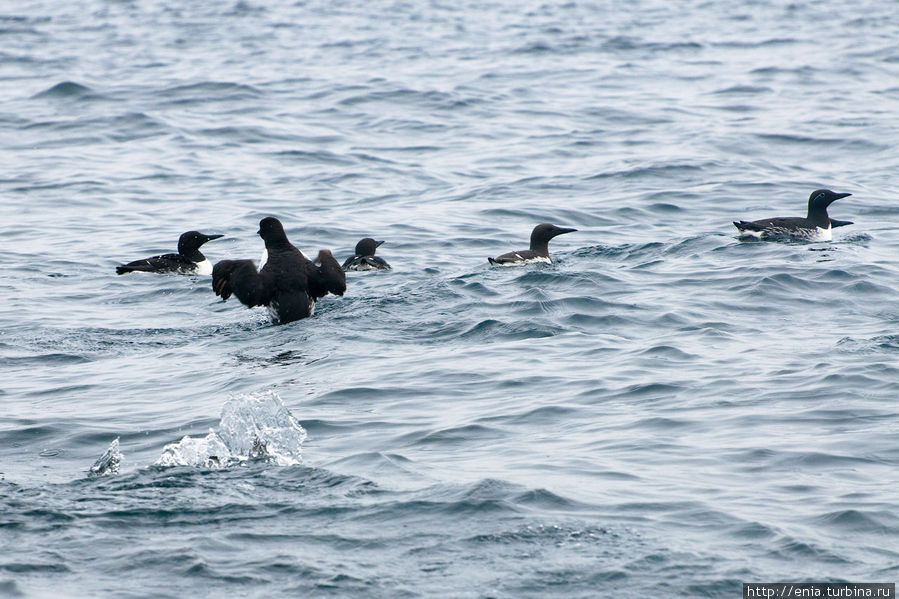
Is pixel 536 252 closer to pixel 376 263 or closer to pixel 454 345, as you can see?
pixel 376 263

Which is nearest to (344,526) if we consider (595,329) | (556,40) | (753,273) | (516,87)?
(595,329)

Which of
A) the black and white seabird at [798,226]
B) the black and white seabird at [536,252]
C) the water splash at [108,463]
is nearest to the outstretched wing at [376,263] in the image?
the black and white seabird at [536,252]

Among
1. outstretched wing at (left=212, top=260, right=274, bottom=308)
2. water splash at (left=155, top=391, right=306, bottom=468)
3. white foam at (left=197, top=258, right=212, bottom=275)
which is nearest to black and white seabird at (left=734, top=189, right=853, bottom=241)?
outstretched wing at (left=212, top=260, right=274, bottom=308)

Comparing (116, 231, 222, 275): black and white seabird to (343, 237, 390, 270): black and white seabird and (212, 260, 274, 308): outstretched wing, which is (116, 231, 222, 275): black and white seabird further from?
(212, 260, 274, 308): outstretched wing

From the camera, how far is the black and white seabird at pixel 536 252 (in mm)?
14906

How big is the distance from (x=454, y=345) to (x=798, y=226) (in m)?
6.43

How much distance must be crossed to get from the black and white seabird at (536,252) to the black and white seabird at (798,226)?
2.30 metres

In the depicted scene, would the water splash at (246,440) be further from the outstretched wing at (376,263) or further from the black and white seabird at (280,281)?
the outstretched wing at (376,263)

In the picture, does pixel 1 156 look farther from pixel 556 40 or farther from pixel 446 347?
pixel 556 40

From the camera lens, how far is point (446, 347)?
11.8 metres

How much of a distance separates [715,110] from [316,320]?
16.0m

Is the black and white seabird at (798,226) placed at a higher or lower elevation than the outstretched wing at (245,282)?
lower

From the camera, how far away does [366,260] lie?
15117 millimetres

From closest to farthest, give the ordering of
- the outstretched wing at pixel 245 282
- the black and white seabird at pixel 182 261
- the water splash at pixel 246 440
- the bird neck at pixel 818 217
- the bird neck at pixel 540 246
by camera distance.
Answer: the water splash at pixel 246 440 → the outstretched wing at pixel 245 282 → the black and white seabird at pixel 182 261 → the bird neck at pixel 540 246 → the bird neck at pixel 818 217
